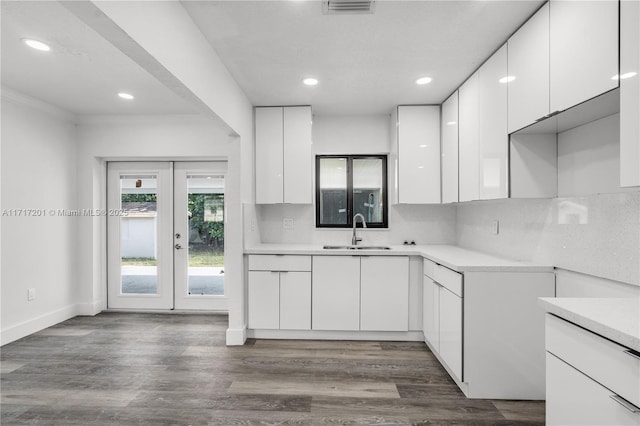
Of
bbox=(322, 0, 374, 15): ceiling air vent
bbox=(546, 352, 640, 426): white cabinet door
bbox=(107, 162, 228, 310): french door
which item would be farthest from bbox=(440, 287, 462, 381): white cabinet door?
bbox=(107, 162, 228, 310): french door

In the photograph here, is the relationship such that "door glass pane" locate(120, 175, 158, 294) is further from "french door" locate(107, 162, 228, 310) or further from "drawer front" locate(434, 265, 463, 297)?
"drawer front" locate(434, 265, 463, 297)

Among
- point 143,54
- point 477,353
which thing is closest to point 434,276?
point 477,353

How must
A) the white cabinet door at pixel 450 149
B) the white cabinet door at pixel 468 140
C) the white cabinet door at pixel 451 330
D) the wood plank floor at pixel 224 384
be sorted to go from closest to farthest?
the wood plank floor at pixel 224 384
the white cabinet door at pixel 451 330
the white cabinet door at pixel 468 140
the white cabinet door at pixel 450 149

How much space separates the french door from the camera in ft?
14.1

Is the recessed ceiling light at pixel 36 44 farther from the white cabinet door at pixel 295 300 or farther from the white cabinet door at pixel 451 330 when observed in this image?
the white cabinet door at pixel 451 330

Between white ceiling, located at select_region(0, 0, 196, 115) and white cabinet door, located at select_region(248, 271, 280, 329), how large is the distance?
7.00 feet

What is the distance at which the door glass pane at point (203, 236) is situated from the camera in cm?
434

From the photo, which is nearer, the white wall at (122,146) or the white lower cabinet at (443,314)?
the white lower cabinet at (443,314)

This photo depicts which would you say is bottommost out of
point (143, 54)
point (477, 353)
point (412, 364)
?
point (412, 364)

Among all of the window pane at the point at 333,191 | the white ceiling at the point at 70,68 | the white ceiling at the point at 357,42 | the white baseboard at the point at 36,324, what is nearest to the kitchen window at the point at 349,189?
the window pane at the point at 333,191

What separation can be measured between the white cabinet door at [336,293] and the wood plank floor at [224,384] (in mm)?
212

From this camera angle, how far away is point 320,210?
4.14 metres

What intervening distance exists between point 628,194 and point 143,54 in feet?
8.42

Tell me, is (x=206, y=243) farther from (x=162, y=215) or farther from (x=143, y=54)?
(x=143, y=54)
